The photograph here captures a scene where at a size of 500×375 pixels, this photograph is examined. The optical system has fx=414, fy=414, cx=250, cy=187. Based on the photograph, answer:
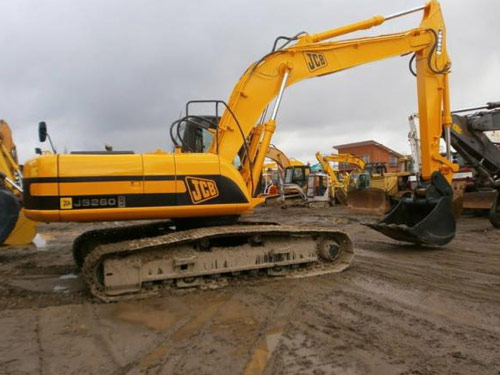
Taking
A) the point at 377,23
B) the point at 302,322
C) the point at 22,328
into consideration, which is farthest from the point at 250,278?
the point at 377,23

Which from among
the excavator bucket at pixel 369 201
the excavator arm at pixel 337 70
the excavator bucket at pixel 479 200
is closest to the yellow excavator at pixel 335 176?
the excavator bucket at pixel 369 201

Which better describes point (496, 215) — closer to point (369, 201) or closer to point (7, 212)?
point (369, 201)

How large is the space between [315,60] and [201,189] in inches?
106

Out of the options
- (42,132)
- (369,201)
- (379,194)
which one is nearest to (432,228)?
(42,132)

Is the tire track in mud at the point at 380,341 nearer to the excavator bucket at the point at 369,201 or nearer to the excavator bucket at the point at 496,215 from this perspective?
the excavator bucket at the point at 496,215

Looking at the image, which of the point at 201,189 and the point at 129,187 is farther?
the point at 201,189

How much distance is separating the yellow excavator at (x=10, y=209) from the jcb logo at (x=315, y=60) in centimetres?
507

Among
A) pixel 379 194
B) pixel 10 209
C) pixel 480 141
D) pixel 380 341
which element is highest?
pixel 480 141

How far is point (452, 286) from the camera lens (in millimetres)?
4828

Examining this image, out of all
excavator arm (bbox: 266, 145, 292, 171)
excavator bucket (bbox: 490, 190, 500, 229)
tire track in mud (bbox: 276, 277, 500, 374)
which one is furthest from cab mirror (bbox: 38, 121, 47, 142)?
excavator arm (bbox: 266, 145, 292, 171)

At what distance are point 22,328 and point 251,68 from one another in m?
4.03

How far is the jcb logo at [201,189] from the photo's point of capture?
4.73 m

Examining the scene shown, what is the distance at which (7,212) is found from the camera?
261 inches

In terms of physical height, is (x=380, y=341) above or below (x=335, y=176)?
below
